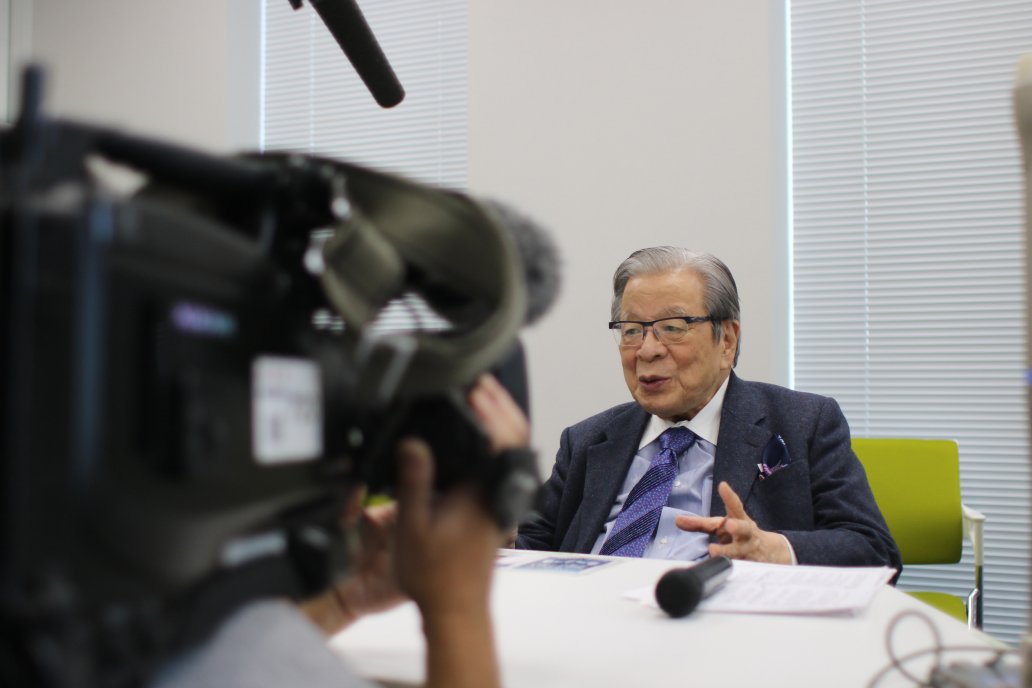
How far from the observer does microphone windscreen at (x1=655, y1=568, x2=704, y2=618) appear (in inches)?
33.4

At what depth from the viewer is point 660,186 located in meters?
2.54

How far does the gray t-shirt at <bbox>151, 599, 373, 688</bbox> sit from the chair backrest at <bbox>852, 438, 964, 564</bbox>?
1.86 metres

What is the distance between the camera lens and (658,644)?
765 millimetres

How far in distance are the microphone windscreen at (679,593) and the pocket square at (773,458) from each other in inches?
27.4

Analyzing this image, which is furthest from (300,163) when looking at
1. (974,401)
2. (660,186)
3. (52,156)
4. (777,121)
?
(974,401)

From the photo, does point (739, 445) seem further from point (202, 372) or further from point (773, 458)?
point (202, 372)

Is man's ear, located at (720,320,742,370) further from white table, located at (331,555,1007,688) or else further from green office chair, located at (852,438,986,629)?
white table, located at (331,555,1007,688)

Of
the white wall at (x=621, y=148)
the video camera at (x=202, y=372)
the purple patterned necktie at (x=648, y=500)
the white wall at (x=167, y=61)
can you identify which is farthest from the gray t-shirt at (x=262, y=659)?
the white wall at (x=167, y=61)

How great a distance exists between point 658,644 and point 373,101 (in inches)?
106

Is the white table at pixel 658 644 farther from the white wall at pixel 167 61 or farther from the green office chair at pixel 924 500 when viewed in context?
the white wall at pixel 167 61

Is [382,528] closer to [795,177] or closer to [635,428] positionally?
[635,428]

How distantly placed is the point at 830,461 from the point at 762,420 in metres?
0.16

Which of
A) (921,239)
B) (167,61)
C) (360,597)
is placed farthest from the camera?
(167,61)

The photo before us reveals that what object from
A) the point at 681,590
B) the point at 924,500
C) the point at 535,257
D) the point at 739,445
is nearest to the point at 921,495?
the point at 924,500
